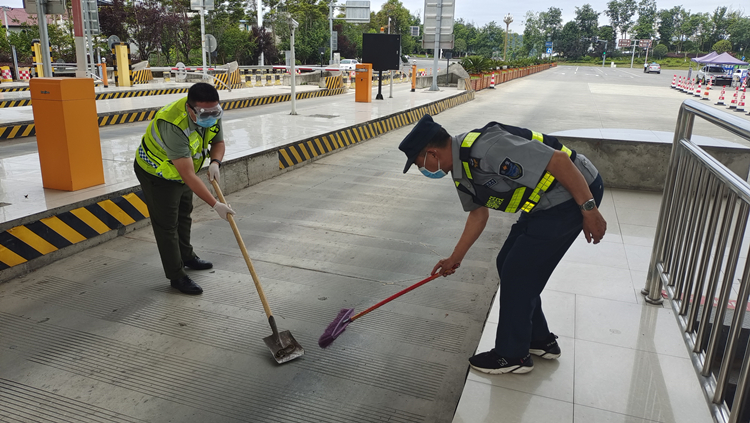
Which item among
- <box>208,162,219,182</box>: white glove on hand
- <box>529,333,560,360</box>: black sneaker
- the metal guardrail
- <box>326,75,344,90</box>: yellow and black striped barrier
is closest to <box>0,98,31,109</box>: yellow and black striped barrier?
<box>326,75,344,90</box>: yellow and black striped barrier

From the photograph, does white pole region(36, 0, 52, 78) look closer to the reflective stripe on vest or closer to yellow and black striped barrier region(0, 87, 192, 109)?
the reflective stripe on vest

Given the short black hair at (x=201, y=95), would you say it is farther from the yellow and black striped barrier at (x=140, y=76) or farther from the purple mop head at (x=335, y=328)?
the yellow and black striped barrier at (x=140, y=76)

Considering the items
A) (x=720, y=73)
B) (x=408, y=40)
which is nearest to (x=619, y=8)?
(x=408, y=40)

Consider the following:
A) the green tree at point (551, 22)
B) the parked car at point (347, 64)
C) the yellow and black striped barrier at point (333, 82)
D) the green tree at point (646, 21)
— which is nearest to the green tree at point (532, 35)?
the green tree at point (551, 22)

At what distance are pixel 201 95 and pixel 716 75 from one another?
38980 mm

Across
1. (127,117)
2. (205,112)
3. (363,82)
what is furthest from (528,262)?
(363,82)

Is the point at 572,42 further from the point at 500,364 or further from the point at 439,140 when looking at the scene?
the point at 439,140

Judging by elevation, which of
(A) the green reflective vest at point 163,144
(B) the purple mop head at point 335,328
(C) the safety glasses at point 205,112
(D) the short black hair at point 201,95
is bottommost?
(B) the purple mop head at point 335,328

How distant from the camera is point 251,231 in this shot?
570 cm

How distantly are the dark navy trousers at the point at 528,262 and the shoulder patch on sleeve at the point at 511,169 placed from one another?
0.32 m

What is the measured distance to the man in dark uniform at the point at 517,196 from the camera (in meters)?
2.45

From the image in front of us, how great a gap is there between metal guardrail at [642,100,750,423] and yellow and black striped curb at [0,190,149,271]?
4659mm

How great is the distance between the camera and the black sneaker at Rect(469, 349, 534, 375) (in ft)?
9.46

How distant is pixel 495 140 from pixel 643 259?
2885 millimetres
